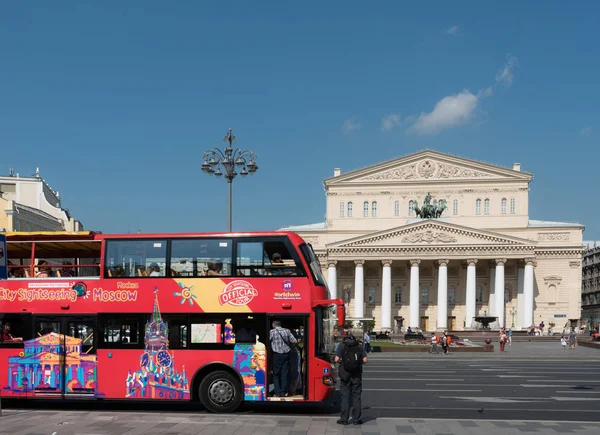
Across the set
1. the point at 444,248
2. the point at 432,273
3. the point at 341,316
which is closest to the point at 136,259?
the point at 341,316

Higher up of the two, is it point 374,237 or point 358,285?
point 374,237

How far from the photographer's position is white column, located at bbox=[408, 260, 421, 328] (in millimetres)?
78312

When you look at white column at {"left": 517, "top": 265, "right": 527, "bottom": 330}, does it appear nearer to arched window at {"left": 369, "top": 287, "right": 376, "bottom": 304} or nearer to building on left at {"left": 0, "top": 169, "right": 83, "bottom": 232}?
arched window at {"left": 369, "top": 287, "right": 376, "bottom": 304}

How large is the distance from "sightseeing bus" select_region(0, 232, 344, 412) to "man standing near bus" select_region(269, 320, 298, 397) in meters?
0.08

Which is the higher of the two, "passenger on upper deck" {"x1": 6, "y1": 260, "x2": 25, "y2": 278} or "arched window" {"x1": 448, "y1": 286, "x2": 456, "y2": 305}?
"passenger on upper deck" {"x1": 6, "y1": 260, "x2": 25, "y2": 278}

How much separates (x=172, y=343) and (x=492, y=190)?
75041 mm

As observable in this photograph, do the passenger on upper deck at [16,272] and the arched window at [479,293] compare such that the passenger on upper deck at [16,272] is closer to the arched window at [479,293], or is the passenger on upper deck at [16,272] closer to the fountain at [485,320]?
Answer: the fountain at [485,320]

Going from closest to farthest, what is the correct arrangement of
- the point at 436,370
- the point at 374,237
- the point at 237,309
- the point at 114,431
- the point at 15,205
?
1. the point at 114,431
2. the point at 237,309
3. the point at 436,370
4. the point at 15,205
5. the point at 374,237

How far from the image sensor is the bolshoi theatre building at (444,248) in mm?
77125

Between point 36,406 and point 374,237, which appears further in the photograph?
point 374,237

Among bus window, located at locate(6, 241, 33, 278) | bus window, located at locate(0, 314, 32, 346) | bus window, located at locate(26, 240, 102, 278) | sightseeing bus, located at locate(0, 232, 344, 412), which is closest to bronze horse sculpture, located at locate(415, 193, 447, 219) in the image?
sightseeing bus, located at locate(0, 232, 344, 412)

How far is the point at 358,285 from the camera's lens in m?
80.1

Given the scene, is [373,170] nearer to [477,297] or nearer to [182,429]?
[477,297]

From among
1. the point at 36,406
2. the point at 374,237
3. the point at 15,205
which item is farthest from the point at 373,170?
the point at 36,406
